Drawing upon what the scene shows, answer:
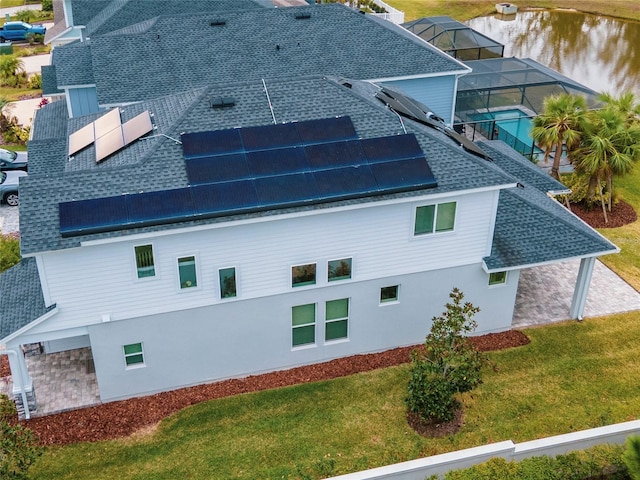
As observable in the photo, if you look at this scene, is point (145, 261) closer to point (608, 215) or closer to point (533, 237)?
point (533, 237)

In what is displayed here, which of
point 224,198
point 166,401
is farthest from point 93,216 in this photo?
point 166,401

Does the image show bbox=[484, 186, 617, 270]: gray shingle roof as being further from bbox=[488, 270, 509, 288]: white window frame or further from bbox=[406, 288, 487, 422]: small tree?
bbox=[406, 288, 487, 422]: small tree

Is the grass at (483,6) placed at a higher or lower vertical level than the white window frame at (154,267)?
lower

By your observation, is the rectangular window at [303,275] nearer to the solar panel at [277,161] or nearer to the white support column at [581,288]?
the solar panel at [277,161]

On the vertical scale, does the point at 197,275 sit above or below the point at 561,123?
below

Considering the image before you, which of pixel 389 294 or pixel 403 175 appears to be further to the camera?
pixel 389 294

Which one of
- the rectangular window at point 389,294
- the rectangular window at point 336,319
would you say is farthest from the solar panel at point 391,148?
the rectangular window at point 336,319

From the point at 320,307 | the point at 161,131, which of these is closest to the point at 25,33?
the point at 161,131
